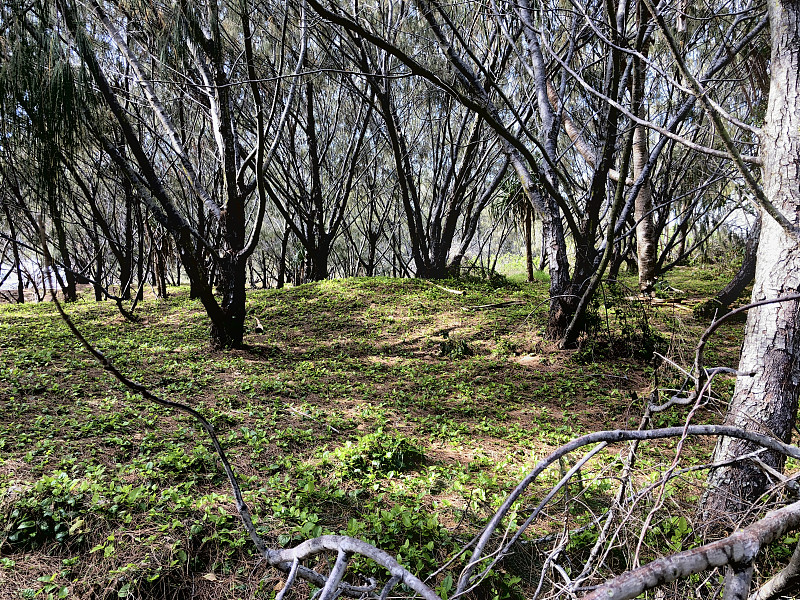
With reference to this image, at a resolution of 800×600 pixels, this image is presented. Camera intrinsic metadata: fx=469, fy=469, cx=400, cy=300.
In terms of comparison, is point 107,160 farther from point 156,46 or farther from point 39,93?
point 39,93

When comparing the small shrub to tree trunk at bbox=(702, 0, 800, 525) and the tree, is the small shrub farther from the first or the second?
the tree

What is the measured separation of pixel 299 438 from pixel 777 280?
3.34m

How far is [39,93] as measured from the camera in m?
4.02

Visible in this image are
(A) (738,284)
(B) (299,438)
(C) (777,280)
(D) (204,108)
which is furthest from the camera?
(A) (738,284)

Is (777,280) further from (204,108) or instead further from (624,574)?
(204,108)

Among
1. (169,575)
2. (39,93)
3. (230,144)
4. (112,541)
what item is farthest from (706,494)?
(230,144)

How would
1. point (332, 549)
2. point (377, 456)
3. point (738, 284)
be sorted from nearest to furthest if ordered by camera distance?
point (332, 549), point (377, 456), point (738, 284)

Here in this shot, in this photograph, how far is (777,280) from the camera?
2174 mm

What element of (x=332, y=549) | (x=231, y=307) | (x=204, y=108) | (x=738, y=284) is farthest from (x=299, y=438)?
(x=738, y=284)

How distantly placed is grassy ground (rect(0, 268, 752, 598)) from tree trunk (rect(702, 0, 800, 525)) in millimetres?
426

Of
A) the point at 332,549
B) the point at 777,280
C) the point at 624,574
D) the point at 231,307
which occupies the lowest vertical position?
the point at 332,549

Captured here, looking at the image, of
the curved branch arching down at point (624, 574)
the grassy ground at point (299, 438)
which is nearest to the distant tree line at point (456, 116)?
the curved branch arching down at point (624, 574)

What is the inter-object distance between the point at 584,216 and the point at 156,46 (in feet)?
21.6

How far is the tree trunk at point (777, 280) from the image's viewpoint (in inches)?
84.7
